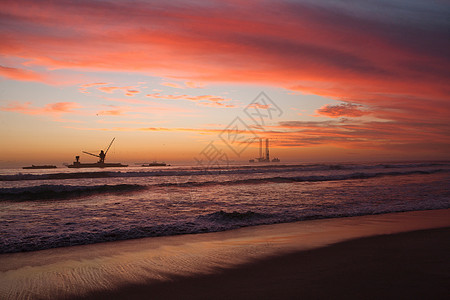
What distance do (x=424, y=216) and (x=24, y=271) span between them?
12.0m

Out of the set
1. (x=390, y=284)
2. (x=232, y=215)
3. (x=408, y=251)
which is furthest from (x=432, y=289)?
(x=232, y=215)

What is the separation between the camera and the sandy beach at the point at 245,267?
4.40m

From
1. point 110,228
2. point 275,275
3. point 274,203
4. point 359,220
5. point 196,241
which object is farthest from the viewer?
point 274,203

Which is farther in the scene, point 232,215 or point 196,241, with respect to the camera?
point 232,215

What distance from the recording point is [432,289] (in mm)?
4277

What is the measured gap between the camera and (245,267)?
5.49 m

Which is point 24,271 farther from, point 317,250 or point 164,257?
point 317,250

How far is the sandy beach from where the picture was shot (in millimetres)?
4398

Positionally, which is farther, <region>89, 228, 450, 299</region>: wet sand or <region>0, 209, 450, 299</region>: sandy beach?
<region>0, 209, 450, 299</region>: sandy beach

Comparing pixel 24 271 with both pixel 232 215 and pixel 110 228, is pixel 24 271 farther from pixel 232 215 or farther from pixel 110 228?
pixel 232 215

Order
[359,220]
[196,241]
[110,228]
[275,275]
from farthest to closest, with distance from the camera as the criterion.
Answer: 1. [359,220]
2. [110,228]
3. [196,241]
4. [275,275]

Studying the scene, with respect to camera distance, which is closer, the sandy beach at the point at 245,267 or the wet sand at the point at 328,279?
the wet sand at the point at 328,279

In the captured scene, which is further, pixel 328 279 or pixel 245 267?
pixel 245 267

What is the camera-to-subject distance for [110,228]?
8953mm
